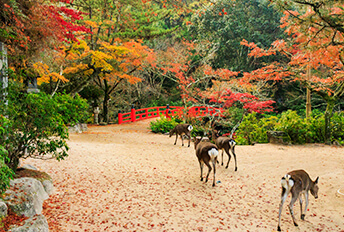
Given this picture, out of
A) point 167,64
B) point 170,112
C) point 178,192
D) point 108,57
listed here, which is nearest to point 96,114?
point 170,112

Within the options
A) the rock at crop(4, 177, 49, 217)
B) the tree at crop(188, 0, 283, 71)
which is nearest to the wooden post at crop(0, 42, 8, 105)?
the rock at crop(4, 177, 49, 217)

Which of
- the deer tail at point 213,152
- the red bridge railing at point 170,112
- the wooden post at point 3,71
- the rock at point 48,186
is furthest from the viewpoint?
the red bridge railing at point 170,112

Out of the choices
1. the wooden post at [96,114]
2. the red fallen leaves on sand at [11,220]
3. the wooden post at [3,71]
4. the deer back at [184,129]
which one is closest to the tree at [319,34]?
the deer back at [184,129]

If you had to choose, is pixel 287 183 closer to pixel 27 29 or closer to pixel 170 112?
pixel 27 29

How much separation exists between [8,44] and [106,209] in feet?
12.0

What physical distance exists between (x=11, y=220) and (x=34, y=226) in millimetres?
357

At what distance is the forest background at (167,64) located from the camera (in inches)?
177

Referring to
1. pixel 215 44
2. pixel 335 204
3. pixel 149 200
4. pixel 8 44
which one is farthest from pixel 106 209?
pixel 215 44

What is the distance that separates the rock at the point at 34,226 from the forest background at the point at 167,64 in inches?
27.2

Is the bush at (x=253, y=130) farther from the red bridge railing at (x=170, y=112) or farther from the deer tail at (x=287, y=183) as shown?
the deer tail at (x=287, y=183)

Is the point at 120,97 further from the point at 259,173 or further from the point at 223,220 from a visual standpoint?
the point at 223,220

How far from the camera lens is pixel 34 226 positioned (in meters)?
3.14

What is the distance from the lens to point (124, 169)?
6.46 m

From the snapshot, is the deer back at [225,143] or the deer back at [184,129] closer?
the deer back at [225,143]
